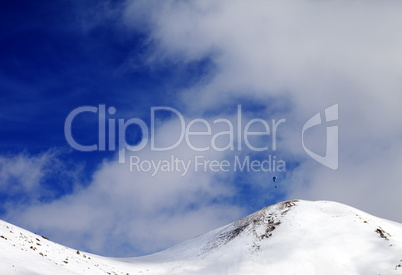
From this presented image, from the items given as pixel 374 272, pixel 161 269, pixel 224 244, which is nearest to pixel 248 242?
pixel 224 244

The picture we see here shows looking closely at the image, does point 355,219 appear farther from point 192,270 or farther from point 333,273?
point 192,270

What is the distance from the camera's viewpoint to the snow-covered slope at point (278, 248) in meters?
33.0

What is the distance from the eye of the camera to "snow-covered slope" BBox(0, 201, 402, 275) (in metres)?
33.0

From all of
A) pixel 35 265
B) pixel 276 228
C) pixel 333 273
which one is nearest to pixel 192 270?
pixel 276 228

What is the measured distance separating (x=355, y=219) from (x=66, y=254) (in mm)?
34266

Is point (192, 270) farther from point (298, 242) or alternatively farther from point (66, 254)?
point (66, 254)

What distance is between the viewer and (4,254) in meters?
23.3

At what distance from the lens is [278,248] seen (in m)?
43.7

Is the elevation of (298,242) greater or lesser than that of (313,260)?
greater

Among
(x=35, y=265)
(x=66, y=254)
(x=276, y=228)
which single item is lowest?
(x=35, y=265)

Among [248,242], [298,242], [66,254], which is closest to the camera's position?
[66,254]

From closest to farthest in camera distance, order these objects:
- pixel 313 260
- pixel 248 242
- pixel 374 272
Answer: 1. pixel 374 272
2. pixel 313 260
3. pixel 248 242

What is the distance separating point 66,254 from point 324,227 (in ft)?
99.8

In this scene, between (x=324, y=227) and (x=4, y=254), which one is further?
(x=324, y=227)
